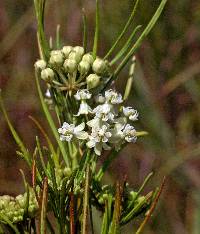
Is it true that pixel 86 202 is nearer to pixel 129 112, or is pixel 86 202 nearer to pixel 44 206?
pixel 44 206

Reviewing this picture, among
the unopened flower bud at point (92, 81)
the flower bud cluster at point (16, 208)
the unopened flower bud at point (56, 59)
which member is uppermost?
the unopened flower bud at point (56, 59)

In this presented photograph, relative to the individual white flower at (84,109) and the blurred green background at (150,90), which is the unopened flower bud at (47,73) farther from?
the blurred green background at (150,90)

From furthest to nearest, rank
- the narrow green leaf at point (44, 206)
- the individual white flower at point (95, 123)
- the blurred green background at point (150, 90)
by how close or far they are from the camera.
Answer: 1. the blurred green background at point (150, 90)
2. the individual white flower at point (95, 123)
3. the narrow green leaf at point (44, 206)

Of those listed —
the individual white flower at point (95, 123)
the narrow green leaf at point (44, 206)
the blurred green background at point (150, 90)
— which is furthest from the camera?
the blurred green background at point (150, 90)

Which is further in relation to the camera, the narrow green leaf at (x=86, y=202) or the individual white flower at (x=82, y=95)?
the individual white flower at (x=82, y=95)

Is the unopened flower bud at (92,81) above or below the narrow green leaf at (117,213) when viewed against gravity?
above

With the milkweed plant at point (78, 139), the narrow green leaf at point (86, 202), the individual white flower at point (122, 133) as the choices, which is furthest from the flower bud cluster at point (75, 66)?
the narrow green leaf at point (86, 202)

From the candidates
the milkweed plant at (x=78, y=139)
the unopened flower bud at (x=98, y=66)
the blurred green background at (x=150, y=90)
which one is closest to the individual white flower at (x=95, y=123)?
the milkweed plant at (x=78, y=139)

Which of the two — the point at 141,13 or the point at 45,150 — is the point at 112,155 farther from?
the point at 141,13
